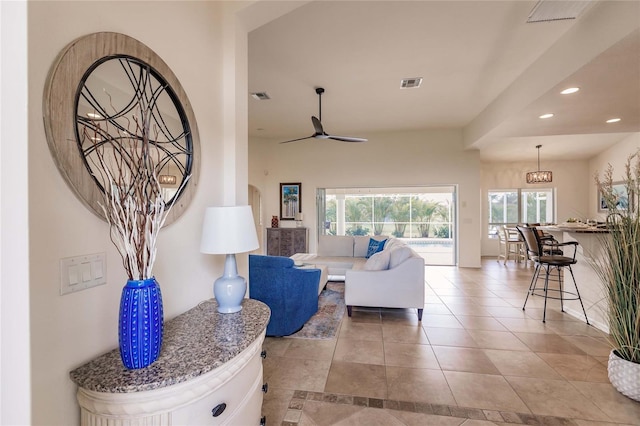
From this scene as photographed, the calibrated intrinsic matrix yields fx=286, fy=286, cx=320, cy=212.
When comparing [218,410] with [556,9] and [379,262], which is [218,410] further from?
[556,9]

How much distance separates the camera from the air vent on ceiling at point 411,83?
164 inches

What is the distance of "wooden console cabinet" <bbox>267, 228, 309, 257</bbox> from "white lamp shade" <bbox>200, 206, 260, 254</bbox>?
571 centimetres

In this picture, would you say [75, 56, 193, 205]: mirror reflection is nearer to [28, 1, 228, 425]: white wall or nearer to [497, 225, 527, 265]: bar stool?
[28, 1, 228, 425]: white wall

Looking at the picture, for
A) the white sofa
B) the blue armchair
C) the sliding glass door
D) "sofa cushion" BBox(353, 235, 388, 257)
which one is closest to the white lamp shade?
the blue armchair

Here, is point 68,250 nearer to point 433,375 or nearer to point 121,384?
point 121,384

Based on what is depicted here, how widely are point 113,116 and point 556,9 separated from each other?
10.9 ft

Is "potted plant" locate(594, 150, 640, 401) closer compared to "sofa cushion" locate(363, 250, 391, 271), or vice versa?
"potted plant" locate(594, 150, 640, 401)

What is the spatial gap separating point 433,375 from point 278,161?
6.28 m

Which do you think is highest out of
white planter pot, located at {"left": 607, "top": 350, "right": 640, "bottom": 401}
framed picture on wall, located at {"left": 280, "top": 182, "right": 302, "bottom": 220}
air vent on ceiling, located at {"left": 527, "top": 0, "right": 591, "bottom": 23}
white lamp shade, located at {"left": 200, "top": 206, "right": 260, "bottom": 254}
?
air vent on ceiling, located at {"left": 527, "top": 0, "right": 591, "bottom": 23}

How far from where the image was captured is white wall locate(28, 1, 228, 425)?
90 centimetres

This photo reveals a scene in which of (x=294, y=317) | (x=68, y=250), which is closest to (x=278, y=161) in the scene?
(x=294, y=317)

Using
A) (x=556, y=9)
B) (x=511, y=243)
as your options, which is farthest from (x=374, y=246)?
(x=511, y=243)

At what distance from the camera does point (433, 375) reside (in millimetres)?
2438

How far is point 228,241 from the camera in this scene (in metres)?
1.50
